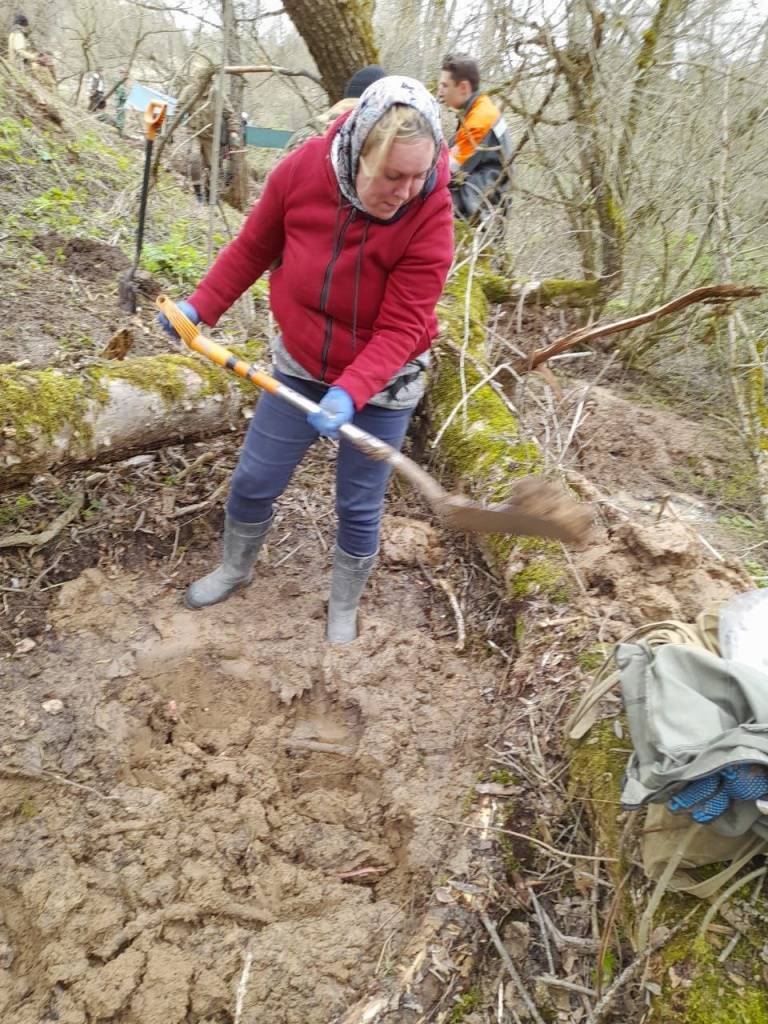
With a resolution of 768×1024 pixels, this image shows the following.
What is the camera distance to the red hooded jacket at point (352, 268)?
2033 millimetres

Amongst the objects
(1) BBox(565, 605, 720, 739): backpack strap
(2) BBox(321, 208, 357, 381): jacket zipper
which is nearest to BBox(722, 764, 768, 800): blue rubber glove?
(1) BBox(565, 605, 720, 739): backpack strap

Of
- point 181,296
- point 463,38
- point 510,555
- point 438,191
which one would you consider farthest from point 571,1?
point 510,555

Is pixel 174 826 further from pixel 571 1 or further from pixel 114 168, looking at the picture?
pixel 114 168

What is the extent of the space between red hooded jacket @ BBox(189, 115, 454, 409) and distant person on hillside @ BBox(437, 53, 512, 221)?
2793 millimetres

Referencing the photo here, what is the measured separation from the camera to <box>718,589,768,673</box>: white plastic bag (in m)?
1.76

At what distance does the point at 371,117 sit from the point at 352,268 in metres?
0.41

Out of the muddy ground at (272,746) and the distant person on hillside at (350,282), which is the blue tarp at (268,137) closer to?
the muddy ground at (272,746)

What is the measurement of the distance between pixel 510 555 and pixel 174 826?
1.61m

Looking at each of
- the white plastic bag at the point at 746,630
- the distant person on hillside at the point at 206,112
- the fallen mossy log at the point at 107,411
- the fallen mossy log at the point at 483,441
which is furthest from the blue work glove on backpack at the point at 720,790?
the distant person on hillside at the point at 206,112

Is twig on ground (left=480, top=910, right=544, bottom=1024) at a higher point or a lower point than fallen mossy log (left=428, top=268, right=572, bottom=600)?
lower

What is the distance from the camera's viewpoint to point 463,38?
577 cm

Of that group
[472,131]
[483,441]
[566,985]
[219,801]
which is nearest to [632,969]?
[566,985]

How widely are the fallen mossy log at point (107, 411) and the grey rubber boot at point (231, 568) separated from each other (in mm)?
500

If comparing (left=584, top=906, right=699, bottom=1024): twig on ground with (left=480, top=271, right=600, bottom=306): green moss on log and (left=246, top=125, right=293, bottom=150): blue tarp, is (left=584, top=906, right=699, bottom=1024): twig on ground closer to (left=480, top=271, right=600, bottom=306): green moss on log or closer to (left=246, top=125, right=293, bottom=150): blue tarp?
(left=480, top=271, right=600, bottom=306): green moss on log
